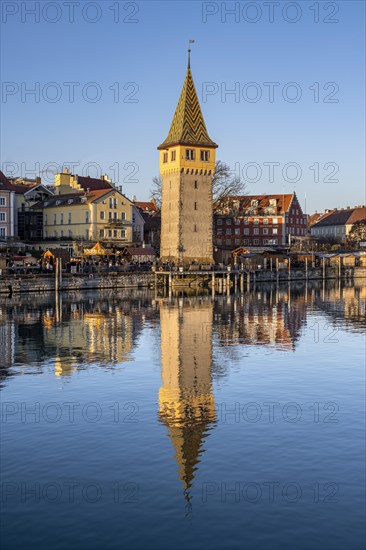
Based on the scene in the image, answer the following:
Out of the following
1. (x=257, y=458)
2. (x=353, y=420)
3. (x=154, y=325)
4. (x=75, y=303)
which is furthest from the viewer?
(x=75, y=303)

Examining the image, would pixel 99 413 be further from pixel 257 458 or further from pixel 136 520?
pixel 136 520

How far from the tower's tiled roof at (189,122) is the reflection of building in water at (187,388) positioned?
38.7 metres

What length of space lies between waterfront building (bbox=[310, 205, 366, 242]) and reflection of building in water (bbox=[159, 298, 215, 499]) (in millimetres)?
110961

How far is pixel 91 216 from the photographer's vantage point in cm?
8750

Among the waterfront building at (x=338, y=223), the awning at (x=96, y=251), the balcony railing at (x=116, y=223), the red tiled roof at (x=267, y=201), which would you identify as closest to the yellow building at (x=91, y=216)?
the balcony railing at (x=116, y=223)

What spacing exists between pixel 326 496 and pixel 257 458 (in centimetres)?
261

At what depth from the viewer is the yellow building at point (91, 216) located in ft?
289

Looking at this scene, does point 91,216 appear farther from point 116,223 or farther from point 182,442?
point 182,442

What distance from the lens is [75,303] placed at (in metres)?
59.0

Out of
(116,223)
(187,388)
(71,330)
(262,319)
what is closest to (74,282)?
(116,223)

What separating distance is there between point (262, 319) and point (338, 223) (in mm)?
111773

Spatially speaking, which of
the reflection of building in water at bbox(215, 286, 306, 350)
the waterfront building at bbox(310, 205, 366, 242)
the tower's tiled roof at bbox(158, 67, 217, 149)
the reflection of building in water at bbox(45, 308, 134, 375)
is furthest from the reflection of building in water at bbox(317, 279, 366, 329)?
the waterfront building at bbox(310, 205, 366, 242)

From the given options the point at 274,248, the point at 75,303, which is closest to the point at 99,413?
the point at 75,303

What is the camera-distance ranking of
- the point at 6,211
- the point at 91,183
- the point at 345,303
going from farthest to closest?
the point at 91,183 → the point at 6,211 → the point at 345,303
